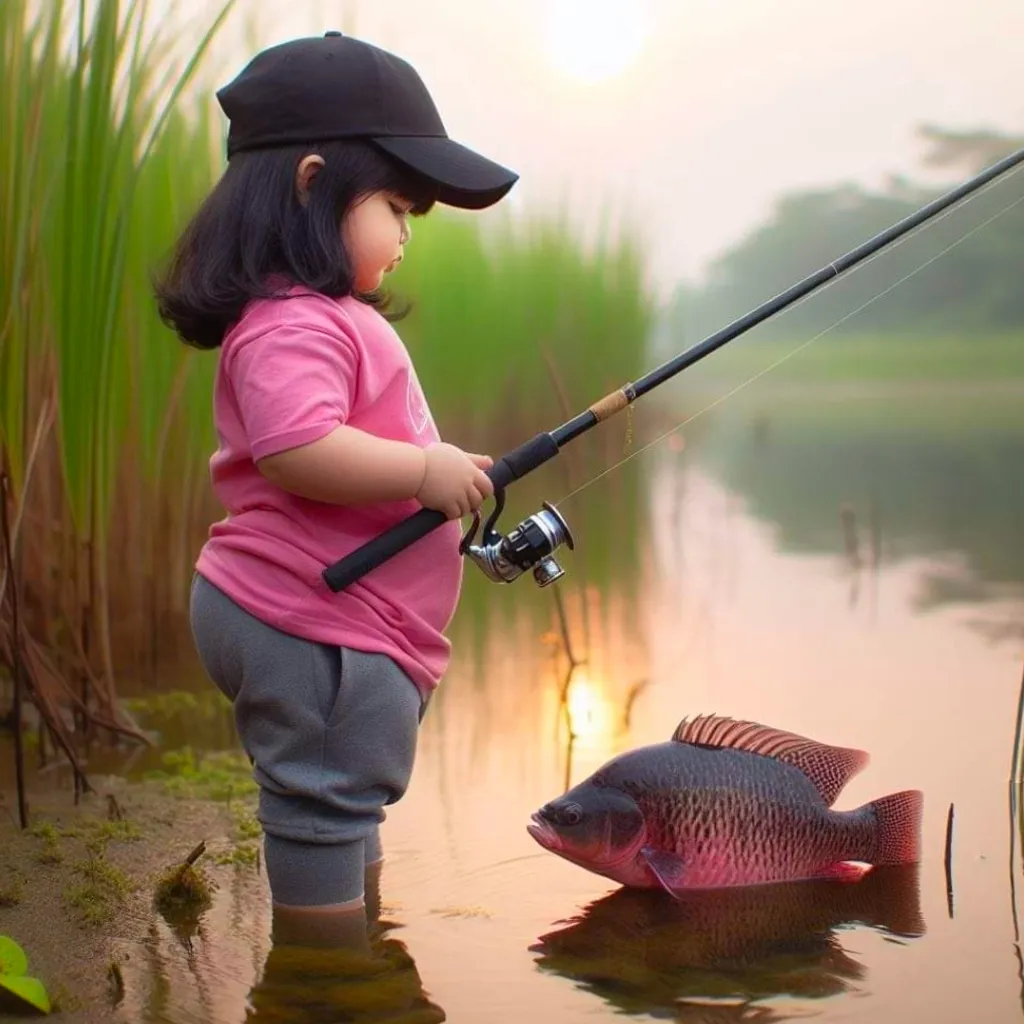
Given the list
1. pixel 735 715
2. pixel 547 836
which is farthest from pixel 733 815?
pixel 735 715

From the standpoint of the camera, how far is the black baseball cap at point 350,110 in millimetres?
1985

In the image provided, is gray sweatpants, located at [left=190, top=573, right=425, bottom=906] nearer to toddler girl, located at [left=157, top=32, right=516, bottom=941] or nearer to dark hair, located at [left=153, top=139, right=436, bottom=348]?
toddler girl, located at [left=157, top=32, right=516, bottom=941]

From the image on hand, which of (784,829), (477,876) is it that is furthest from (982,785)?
(477,876)

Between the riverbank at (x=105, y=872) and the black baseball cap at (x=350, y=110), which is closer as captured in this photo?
the riverbank at (x=105, y=872)

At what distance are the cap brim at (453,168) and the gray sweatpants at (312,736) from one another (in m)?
0.54

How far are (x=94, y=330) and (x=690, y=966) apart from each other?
4.29ft

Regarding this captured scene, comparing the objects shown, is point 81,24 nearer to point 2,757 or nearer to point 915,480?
point 2,757

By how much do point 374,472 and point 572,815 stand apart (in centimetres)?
48

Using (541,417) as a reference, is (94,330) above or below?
below

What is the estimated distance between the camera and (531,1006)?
70.2 inches

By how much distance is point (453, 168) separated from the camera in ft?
6.57

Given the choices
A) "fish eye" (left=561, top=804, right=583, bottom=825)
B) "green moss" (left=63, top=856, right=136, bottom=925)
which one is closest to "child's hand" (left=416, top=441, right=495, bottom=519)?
"fish eye" (left=561, top=804, right=583, bottom=825)

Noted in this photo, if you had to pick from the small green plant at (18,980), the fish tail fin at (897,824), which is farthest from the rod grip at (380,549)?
the fish tail fin at (897,824)

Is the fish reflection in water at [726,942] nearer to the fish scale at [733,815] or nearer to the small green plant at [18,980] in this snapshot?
the fish scale at [733,815]
